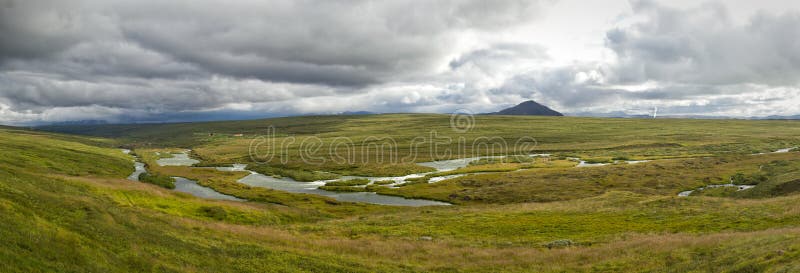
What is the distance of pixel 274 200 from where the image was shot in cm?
9281

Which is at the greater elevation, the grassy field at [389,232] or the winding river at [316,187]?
the grassy field at [389,232]

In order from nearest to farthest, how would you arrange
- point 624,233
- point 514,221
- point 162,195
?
point 624,233 < point 514,221 < point 162,195

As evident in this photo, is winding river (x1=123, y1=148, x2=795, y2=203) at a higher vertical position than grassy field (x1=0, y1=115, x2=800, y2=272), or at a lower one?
lower

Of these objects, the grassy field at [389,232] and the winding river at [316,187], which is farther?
the winding river at [316,187]

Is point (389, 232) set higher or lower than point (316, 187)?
higher

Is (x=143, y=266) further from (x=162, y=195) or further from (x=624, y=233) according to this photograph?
(x=162, y=195)

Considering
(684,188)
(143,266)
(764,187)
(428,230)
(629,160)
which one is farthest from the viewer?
(629,160)

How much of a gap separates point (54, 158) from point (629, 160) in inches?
8179

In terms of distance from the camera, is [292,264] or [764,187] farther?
[764,187]

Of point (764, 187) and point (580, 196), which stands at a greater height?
point (764, 187)

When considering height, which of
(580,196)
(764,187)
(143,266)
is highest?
(143,266)

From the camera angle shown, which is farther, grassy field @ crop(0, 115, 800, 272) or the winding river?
the winding river

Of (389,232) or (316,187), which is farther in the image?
(316,187)

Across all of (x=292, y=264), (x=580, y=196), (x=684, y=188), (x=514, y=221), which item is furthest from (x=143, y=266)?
(x=684, y=188)
